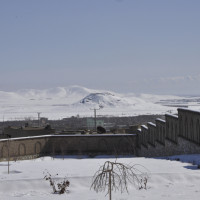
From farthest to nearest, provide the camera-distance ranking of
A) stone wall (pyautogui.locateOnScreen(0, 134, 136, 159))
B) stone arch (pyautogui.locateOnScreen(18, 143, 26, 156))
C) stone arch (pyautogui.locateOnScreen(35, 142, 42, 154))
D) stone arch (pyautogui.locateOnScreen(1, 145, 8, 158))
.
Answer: stone wall (pyautogui.locateOnScreen(0, 134, 136, 159)) < stone arch (pyautogui.locateOnScreen(35, 142, 42, 154)) < stone arch (pyautogui.locateOnScreen(18, 143, 26, 156)) < stone arch (pyautogui.locateOnScreen(1, 145, 8, 158))

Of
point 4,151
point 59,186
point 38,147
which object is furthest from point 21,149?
point 59,186

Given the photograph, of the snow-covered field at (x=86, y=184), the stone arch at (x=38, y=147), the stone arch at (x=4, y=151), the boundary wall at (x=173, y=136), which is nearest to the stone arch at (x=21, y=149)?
the stone arch at (x=38, y=147)

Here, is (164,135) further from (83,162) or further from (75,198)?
(75,198)

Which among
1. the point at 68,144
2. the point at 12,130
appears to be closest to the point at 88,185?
the point at 68,144

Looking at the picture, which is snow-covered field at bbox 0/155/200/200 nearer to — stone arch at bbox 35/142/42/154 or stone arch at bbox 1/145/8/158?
stone arch at bbox 1/145/8/158

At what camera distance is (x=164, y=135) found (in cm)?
3788

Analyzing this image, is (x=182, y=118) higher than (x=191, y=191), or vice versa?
(x=182, y=118)

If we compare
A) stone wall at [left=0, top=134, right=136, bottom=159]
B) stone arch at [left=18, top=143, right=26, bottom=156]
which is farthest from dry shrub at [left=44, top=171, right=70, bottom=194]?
stone wall at [left=0, top=134, right=136, bottom=159]

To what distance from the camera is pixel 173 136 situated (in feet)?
116

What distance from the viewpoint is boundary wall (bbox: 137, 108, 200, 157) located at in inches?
1191

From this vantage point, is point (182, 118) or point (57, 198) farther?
point (182, 118)

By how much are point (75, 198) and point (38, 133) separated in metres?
40.6

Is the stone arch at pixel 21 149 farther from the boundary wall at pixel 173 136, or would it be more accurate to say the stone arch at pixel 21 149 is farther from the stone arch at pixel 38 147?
the boundary wall at pixel 173 136

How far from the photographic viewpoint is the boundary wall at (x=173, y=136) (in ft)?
99.2
